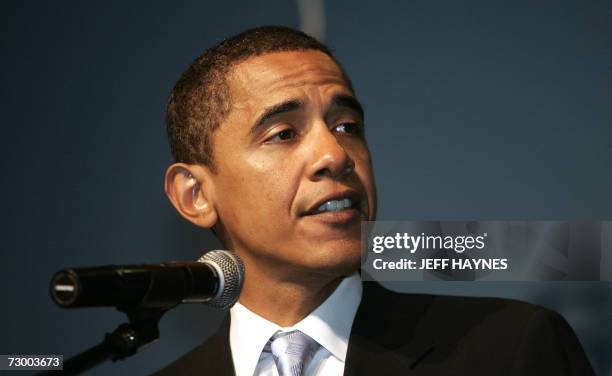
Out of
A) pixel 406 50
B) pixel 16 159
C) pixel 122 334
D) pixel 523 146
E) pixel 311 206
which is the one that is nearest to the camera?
pixel 122 334

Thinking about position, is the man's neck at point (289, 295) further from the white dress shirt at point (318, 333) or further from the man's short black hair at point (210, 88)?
the man's short black hair at point (210, 88)

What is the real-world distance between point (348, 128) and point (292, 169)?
0.21 meters

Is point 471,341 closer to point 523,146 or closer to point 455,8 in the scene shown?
point 523,146

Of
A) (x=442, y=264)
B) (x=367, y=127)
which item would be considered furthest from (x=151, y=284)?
(x=367, y=127)

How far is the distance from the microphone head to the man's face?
323 mm

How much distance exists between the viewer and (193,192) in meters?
1.94

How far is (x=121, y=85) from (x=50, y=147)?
34cm

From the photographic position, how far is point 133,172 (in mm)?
2588

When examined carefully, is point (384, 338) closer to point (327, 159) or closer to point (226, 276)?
point (327, 159)

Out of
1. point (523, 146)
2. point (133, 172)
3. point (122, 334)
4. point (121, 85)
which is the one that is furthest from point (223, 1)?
point (122, 334)

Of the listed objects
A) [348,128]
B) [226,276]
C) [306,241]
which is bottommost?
[226,276]

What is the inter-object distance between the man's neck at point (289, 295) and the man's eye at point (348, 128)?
0.34m

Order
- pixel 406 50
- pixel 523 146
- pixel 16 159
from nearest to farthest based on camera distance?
pixel 523 146, pixel 406 50, pixel 16 159

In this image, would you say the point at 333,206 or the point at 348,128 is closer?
the point at 333,206
